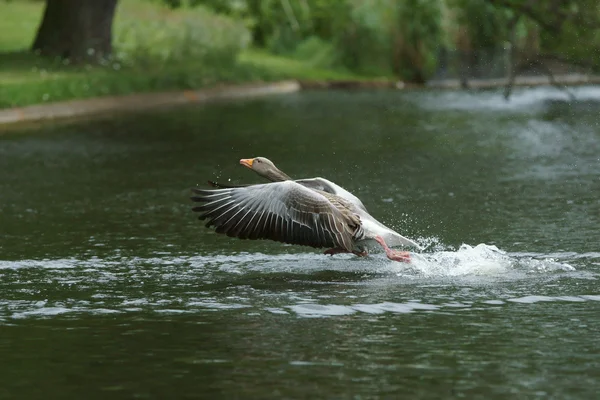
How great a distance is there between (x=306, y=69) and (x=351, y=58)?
6.95ft

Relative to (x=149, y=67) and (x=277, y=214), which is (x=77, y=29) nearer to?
(x=149, y=67)

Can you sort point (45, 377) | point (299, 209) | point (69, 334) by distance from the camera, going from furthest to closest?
point (299, 209) < point (69, 334) < point (45, 377)

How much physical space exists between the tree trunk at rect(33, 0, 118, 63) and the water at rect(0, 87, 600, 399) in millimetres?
14307

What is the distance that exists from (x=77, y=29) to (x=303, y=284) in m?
26.6

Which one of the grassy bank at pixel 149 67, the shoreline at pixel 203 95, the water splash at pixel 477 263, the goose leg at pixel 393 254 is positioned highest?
the goose leg at pixel 393 254

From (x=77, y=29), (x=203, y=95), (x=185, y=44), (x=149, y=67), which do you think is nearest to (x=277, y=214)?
(x=203, y=95)

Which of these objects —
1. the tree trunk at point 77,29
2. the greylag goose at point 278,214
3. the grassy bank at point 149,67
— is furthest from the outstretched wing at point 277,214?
the tree trunk at point 77,29

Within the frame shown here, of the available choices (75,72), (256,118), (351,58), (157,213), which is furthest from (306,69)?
(157,213)

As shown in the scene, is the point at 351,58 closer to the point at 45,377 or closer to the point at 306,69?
the point at 306,69

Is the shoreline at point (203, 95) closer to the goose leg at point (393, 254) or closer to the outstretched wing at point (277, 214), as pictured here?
the outstretched wing at point (277, 214)

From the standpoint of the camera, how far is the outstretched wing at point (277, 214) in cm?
1102

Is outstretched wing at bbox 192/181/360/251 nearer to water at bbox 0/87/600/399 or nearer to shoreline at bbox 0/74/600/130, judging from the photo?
water at bbox 0/87/600/399

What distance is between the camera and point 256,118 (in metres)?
28.8

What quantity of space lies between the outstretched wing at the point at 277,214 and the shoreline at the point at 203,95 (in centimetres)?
1547
